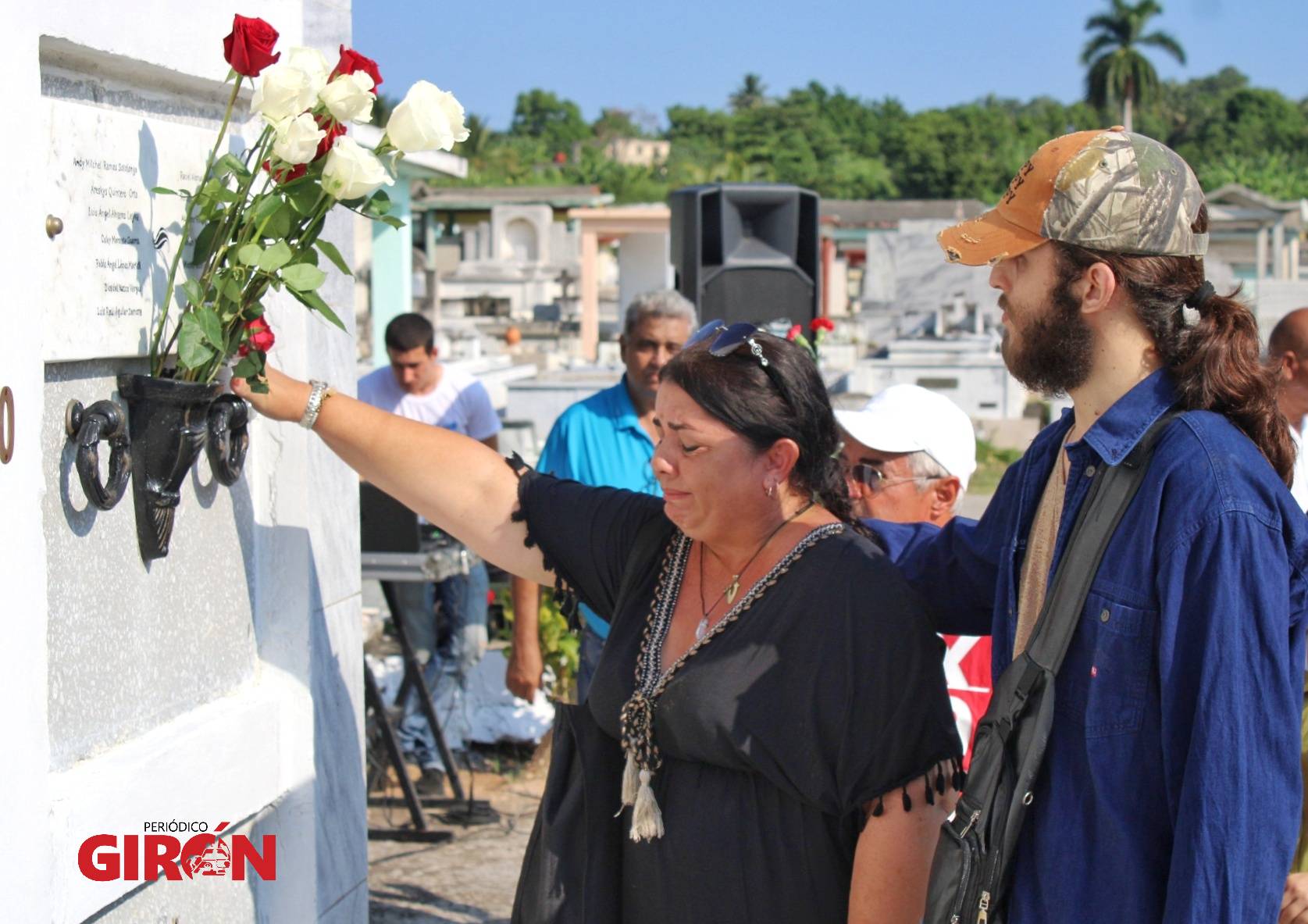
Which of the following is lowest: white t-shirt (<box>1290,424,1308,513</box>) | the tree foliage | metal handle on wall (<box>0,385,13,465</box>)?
white t-shirt (<box>1290,424,1308,513</box>)

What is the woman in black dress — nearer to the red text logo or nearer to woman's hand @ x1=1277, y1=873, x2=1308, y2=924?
woman's hand @ x1=1277, y1=873, x2=1308, y2=924

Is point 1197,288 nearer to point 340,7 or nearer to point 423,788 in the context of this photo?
point 340,7

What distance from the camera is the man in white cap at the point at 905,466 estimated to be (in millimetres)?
3111

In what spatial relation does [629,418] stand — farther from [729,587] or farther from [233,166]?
[233,166]

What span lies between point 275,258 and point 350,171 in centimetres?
20

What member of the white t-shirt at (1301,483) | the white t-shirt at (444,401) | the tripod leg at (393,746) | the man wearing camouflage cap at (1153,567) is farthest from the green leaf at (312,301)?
the white t-shirt at (444,401)

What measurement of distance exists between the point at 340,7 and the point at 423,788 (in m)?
3.39

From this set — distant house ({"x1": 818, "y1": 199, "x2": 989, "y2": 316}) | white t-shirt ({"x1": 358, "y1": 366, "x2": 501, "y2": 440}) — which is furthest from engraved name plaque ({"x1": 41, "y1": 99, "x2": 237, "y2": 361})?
distant house ({"x1": 818, "y1": 199, "x2": 989, "y2": 316})

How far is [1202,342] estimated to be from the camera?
71.7 inches

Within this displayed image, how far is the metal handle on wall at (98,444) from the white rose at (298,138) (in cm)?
48

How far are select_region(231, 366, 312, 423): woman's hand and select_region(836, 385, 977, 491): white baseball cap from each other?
4.06ft

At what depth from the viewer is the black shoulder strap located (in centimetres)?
179

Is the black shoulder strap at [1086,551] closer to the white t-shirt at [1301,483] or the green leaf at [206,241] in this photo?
the white t-shirt at [1301,483]

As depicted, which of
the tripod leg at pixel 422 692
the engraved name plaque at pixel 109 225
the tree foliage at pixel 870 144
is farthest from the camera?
the tree foliage at pixel 870 144
